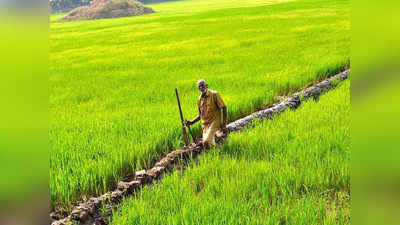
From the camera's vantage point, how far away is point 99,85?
900 cm

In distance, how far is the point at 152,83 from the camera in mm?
8227

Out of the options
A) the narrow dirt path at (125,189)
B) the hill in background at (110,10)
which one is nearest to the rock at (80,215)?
the narrow dirt path at (125,189)

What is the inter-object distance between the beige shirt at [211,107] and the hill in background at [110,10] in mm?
44088

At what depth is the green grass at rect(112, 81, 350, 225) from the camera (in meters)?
2.18

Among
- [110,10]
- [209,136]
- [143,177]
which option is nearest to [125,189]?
[143,177]

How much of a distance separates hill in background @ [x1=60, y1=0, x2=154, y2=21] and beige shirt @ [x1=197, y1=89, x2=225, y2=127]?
44088mm

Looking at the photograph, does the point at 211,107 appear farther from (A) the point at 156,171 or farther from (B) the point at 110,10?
(B) the point at 110,10

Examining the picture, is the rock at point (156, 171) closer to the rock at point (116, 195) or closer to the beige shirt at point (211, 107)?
the rock at point (116, 195)

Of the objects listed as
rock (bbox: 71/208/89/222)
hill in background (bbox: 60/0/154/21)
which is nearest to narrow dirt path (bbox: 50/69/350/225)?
rock (bbox: 71/208/89/222)

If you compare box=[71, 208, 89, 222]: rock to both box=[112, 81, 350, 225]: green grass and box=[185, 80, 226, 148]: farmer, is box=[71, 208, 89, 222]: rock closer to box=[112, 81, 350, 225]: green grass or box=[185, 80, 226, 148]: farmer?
box=[112, 81, 350, 225]: green grass
